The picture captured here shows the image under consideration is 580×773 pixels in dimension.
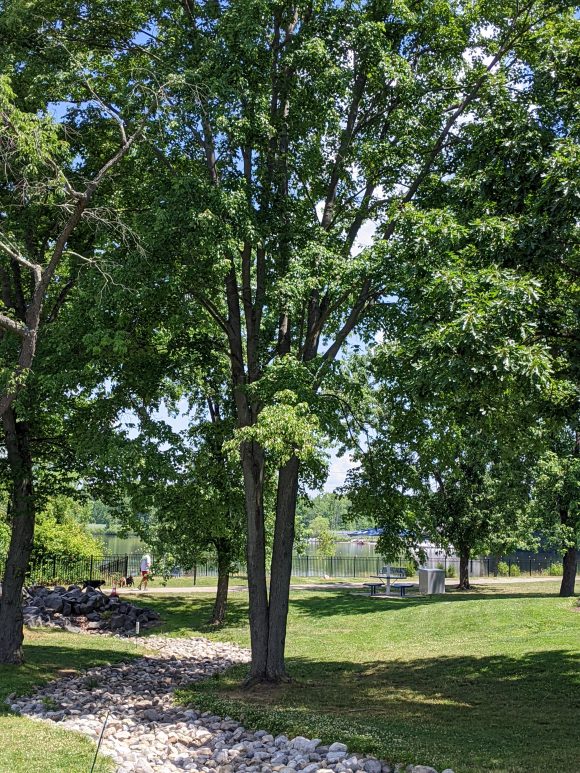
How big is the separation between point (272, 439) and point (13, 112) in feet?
18.2

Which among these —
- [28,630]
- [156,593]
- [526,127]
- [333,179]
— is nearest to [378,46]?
[333,179]

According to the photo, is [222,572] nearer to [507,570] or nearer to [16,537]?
[16,537]

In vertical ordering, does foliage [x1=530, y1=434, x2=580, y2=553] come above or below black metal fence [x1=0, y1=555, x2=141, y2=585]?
above

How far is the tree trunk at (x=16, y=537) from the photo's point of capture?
1424cm

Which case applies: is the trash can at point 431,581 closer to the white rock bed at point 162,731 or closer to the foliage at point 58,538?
the foliage at point 58,538

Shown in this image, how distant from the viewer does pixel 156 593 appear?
27297mm

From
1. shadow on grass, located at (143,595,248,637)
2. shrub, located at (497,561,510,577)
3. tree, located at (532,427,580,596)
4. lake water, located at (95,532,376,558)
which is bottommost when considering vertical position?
lake water, located at (95,532,376,558)

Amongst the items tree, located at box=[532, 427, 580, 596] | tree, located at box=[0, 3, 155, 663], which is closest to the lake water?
tree, located at box=[532, 427, 580, 596]

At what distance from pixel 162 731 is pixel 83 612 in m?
12.7

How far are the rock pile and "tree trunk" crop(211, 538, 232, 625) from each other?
1899 millimetres

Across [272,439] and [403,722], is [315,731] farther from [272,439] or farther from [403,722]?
[272,439]

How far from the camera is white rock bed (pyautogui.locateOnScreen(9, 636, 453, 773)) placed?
311 inches

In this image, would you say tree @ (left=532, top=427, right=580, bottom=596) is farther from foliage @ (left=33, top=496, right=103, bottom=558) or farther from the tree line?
foliage @ (left=33, top=496, right=103, bottom=558)

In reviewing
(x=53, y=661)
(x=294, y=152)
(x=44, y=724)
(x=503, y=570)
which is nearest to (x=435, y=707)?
(x=44, y=724)
